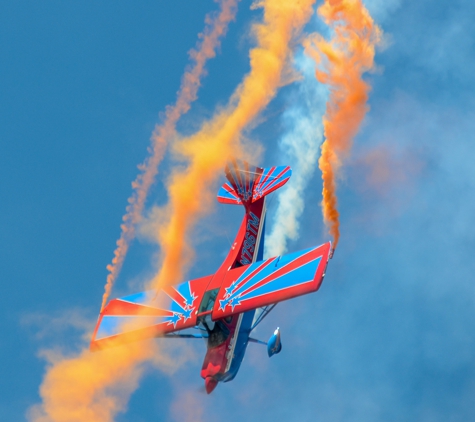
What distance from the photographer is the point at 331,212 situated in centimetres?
4900

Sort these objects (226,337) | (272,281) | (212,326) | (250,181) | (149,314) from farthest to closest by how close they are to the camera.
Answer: (250,181) < (149,314) < (212,326) < (226,337) < (272,281)

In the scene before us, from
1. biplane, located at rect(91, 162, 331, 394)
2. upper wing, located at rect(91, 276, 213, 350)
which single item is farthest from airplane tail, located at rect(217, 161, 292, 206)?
upper wing, located at rect(91, 276, 213, 350)

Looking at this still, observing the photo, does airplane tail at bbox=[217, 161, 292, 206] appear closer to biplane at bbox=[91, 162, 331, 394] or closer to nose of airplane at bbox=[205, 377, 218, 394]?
biplane at bbox=[91, 162, 331, 394]

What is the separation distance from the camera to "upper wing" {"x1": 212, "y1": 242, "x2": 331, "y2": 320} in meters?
45.6

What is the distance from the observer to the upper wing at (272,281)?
1794 inches

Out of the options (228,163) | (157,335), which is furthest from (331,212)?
(157,335)

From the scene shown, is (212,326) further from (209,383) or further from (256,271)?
(256,271)

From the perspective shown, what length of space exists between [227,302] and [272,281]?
2.10m

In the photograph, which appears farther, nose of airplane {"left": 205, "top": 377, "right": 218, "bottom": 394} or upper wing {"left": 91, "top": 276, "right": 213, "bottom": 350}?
upper wing {"left": 91, "top": 276, "right": 213, "bottom": 350}

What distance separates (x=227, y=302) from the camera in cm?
4734

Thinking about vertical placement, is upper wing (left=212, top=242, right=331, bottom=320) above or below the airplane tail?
below

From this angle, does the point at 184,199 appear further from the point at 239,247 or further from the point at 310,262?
the point at 310,262

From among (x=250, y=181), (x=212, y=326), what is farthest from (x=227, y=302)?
(x=250, y=181)

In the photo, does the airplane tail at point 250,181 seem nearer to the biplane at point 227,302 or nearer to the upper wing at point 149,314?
the biplane at point 227,302
